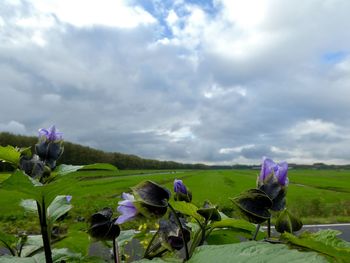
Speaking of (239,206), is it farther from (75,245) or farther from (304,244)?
(75,245)

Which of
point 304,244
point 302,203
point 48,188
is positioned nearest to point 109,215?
point 48,188

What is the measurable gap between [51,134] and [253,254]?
975mm

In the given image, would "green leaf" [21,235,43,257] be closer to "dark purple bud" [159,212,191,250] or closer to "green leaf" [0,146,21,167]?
"green leaf" [0,146,21,167]

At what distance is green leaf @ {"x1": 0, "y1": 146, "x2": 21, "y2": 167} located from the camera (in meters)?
1.27

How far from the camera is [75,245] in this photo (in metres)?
1.44

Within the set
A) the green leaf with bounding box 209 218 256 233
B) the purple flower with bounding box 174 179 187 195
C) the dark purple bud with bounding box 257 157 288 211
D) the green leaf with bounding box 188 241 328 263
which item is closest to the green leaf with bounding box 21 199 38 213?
the purple flower with bounding box 174 179 187 195

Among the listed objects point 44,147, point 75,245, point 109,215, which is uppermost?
point 44,147

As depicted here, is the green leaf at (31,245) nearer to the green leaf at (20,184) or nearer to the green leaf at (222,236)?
the green leaf at (20,184)

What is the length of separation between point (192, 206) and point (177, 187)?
0.77ft

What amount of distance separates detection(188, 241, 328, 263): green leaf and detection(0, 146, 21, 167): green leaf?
82 centimetres

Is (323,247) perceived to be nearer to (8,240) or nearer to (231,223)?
(231,223)

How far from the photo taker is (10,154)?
1294mm

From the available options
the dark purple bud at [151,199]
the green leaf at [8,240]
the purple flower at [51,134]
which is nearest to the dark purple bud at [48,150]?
the purple flower at [51,134]

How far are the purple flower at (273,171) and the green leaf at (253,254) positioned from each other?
1.18 ft
